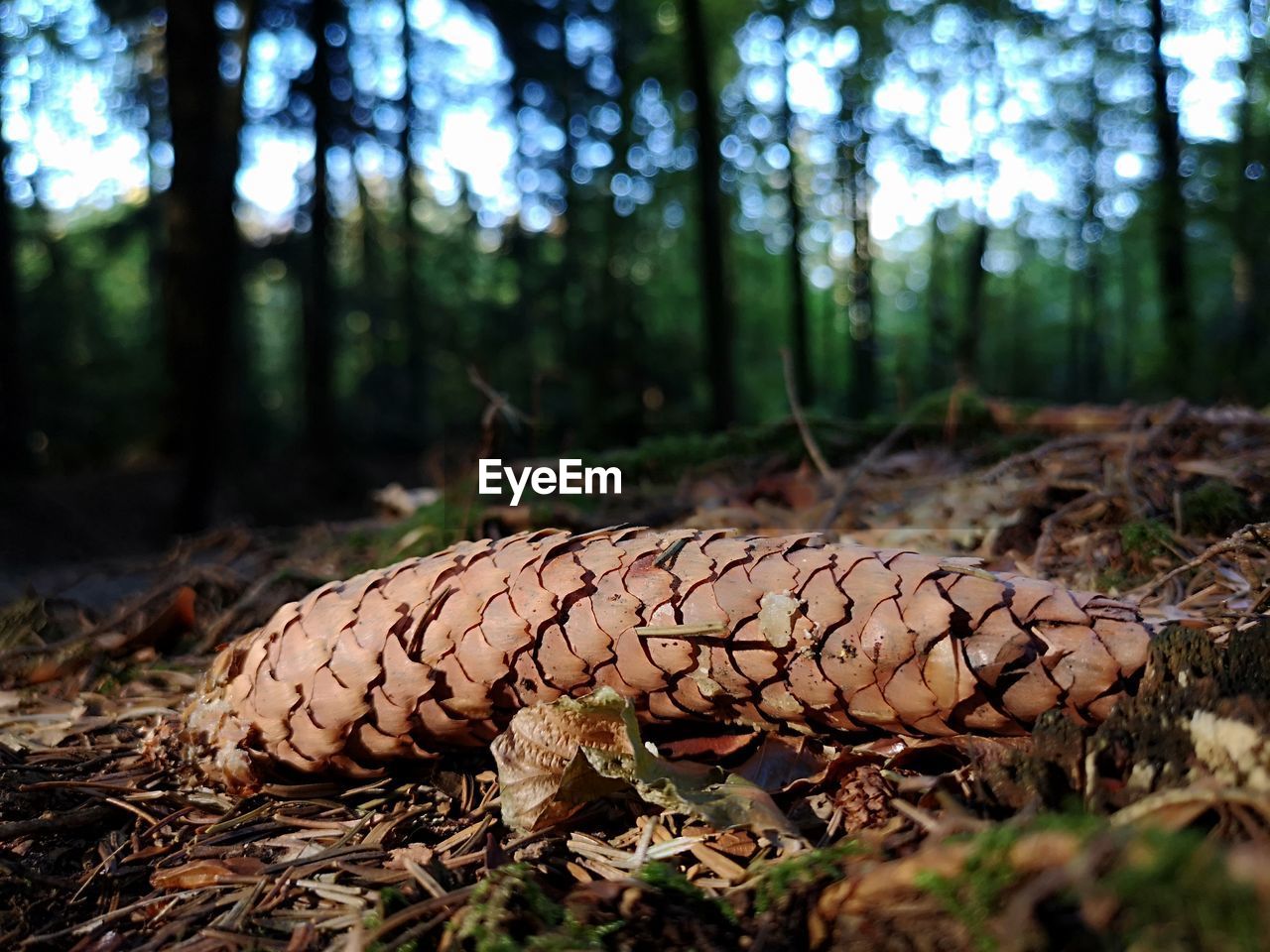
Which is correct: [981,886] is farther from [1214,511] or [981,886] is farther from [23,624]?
[23,624]

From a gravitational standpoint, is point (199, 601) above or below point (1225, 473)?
below

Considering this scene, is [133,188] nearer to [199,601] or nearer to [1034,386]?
[199,601]

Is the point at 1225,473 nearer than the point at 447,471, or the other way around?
the point at 1225,473

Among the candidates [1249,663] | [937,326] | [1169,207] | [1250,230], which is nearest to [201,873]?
[1249,663]

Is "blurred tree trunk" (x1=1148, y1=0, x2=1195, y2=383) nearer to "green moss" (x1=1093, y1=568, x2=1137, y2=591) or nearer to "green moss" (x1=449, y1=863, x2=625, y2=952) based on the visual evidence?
"green moss" (x1=1093, y1=568, x2=1137, y2=591)

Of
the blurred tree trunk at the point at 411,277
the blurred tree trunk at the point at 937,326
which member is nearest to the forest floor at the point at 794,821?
the blurred tree trunk at the point at 937,326

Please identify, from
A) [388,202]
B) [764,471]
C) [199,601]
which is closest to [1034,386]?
[388,202]
